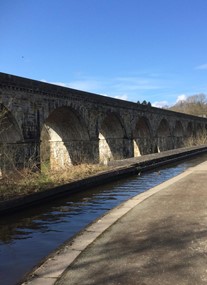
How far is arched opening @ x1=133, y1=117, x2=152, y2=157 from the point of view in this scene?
1665 inches

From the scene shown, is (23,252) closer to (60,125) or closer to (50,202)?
(50,202)

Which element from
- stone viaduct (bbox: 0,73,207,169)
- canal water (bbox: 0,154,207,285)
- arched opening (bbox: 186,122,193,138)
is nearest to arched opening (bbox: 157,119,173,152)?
stone viaduct (bbox: 0,73,207,169)

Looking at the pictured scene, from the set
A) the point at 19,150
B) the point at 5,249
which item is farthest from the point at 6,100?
the point at 5,249

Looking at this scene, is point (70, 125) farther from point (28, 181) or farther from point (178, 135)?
point (178, 135)

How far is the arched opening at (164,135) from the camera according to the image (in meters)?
49.9

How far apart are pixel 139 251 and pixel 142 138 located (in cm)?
3965

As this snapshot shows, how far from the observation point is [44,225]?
8.89 metres

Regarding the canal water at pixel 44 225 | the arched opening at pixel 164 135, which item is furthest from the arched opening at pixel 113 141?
the canal water at pixel 44 225

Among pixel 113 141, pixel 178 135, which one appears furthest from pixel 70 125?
pixel 178 135

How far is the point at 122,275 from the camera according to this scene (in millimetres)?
4398

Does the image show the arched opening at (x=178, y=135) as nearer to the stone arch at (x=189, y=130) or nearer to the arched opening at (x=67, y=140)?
the stone arch at (x=189, y=130)

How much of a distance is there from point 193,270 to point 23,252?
3359mm

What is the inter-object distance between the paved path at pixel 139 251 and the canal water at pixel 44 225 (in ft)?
2.79

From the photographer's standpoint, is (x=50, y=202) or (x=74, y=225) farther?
(x=50, y=202)
